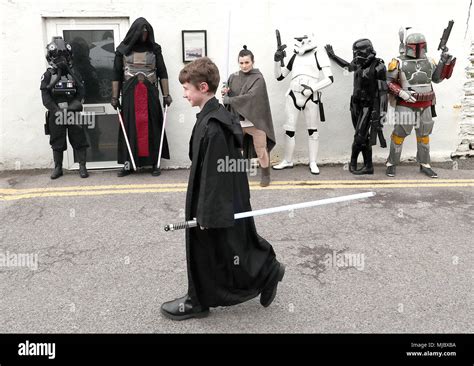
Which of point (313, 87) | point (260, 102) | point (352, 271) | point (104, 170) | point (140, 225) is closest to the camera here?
point (352, 271)

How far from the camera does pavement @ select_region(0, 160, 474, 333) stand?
11.1 feet

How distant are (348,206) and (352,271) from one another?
→ 1.62 metres

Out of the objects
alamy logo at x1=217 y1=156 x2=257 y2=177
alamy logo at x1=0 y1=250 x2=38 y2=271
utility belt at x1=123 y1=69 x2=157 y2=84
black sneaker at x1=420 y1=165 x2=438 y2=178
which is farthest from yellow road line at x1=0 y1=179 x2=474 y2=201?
alamy logo at x1=217 y1=156 x2=257 y2=177

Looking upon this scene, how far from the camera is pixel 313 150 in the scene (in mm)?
7023

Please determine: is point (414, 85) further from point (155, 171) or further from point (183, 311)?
point (183, 311)

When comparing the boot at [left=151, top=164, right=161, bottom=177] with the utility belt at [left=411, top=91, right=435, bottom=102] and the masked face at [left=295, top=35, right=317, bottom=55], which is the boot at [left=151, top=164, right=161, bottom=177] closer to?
the masked face at [left=295, top=35, right=317, bottom=55]

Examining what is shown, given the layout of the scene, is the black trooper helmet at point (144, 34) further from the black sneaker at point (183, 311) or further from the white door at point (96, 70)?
the black sneaker at point (183, 311)

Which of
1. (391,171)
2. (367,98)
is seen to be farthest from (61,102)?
(391,171)

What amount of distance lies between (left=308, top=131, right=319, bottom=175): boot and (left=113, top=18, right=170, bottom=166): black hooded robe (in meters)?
2.23

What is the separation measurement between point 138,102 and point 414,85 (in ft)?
12.8
